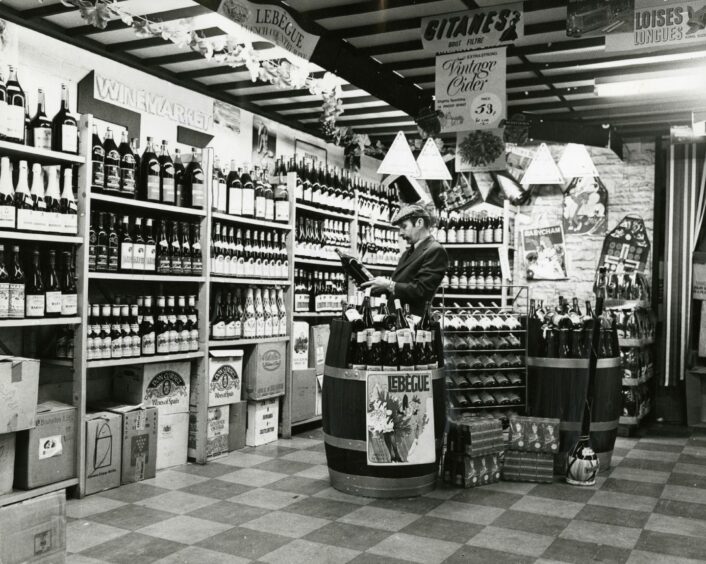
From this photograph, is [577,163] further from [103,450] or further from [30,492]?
[30,492]

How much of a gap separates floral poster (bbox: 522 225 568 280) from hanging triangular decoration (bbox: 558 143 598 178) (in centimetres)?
166

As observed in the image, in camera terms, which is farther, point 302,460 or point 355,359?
point 302,460

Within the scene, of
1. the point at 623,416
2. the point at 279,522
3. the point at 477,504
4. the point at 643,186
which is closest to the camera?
the point at 279,522

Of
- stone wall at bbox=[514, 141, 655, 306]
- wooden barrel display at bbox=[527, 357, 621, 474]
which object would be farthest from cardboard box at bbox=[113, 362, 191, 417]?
stone wall at bbox=[514, 141, 655, 306]

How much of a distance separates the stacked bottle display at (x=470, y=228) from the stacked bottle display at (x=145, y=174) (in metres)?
3.70

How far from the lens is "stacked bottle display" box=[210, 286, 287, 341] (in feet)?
17.8

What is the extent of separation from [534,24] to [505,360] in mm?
2508

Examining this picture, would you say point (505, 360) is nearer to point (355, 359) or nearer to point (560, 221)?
point (355, 359)

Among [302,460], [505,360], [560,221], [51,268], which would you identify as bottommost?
[302,460]

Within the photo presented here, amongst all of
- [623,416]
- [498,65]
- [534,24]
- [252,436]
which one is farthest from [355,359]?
[623,416]

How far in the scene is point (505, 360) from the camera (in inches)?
195

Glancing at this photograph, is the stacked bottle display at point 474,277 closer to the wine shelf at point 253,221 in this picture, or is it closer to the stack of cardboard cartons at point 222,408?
the wine shelf at point 253,221

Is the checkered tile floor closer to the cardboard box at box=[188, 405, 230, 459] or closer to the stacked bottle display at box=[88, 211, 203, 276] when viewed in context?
the cardboard box at box=[188, 405, 230, 459]

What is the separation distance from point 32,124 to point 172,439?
229 cm
